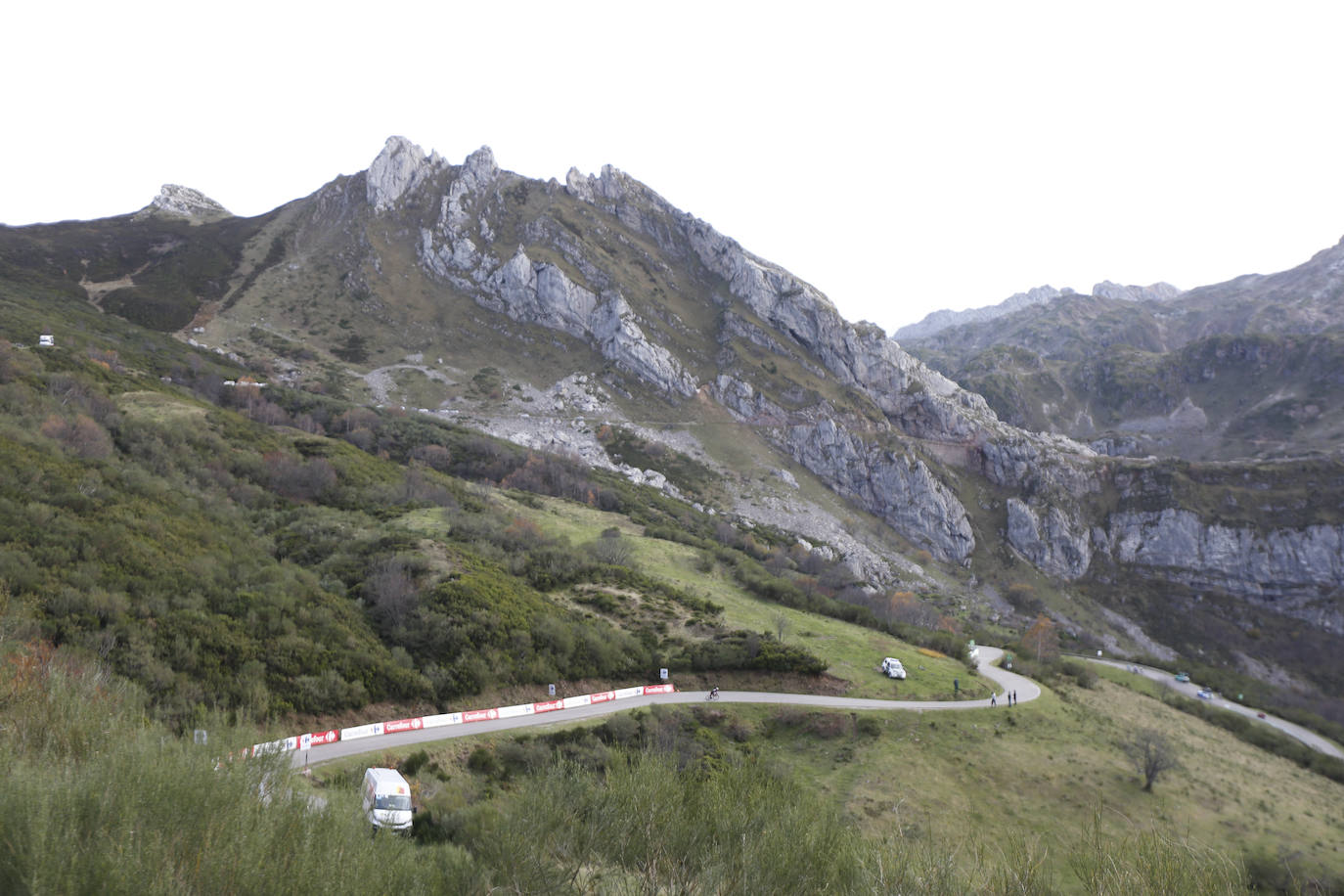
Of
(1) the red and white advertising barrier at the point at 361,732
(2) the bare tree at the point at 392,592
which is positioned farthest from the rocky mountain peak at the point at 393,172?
(1) the red and white advertising barrier at the point at 361,732

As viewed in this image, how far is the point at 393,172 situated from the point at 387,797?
455 ft

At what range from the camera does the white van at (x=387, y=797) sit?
39.8 ft

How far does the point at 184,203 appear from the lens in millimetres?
148375

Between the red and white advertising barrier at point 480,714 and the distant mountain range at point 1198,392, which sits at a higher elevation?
the distant mountain range at point 1198,392

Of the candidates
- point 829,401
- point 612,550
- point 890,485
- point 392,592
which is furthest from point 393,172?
point 392,592

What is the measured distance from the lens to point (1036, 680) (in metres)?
36.5

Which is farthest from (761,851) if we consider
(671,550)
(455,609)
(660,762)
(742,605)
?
(671,550)

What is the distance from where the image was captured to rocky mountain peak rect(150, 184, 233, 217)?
467 feet

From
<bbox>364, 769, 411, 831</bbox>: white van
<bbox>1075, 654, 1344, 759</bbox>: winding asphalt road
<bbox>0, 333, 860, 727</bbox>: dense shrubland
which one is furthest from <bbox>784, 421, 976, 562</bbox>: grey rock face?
<bbox>364, 769, 411, 831</bbox>: white van

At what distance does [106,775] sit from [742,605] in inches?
1406

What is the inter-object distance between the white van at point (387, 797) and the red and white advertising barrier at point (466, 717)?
6.59ft

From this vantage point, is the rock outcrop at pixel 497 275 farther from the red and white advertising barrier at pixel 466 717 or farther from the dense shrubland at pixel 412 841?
the dense shrubland at pixel 412 841

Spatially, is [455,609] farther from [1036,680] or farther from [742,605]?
[1036,680]

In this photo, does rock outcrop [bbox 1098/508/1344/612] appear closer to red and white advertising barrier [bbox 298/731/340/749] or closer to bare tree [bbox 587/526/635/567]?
bare tree [bbox 587/526/635/567]
